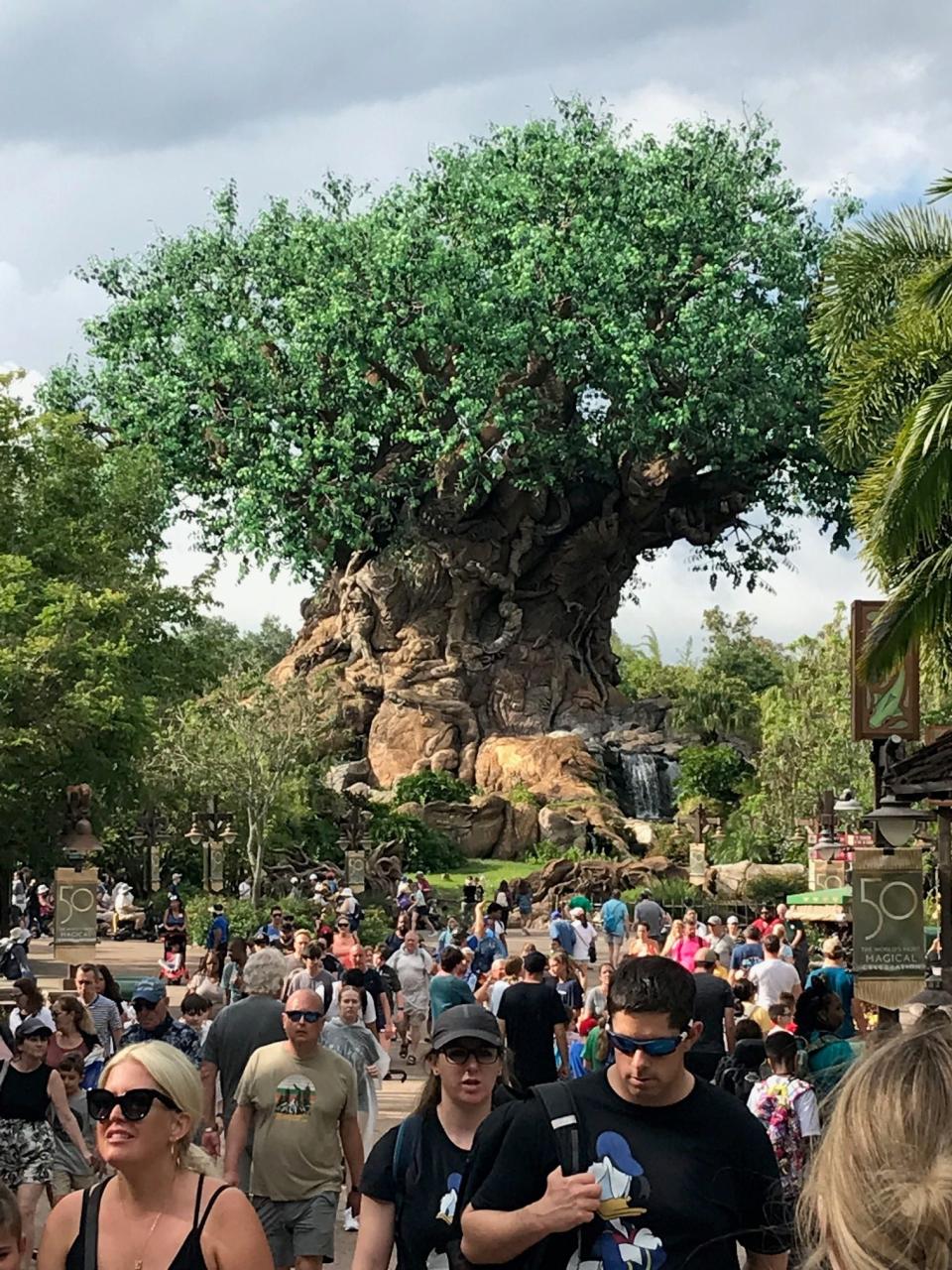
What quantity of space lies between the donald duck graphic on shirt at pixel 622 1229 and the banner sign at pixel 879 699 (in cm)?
1249

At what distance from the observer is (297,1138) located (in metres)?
6.81

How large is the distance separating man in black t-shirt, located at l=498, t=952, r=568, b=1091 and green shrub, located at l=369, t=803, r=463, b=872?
1325 inches

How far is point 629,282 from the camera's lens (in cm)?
5094

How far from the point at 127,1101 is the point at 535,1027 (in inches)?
249

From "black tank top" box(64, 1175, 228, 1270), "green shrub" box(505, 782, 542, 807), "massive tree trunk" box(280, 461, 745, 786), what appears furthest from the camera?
"massive tree trunk" box(280, 461, 745, 786)

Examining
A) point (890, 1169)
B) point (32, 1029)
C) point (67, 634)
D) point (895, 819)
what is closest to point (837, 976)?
point (895, 819)

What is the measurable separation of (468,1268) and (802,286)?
164 ft

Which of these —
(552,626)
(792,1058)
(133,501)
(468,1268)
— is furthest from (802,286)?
(468,1268)

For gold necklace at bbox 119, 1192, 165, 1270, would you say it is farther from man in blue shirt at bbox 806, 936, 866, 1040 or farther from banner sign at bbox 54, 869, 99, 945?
banner sign at bbox 54, 869, 99, 945

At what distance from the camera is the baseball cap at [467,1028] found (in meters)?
5.08

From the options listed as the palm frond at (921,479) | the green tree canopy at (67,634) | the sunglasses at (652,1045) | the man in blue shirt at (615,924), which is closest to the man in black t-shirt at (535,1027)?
the palm frond at (921,479)

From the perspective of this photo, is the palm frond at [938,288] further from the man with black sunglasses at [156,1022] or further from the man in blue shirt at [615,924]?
the man in blue shirt at [615,924]

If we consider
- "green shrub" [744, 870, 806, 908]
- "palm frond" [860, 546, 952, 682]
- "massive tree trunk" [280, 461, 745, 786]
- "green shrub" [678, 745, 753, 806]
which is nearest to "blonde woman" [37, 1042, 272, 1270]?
"palm frond" [860, 546, 952, 682]

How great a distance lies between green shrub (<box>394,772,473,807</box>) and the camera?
48281 mm
